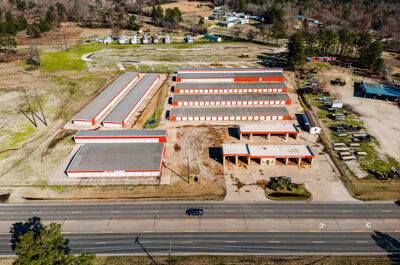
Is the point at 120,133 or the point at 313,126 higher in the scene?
the point at 313,126

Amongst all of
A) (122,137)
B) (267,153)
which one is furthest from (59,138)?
(267,153)

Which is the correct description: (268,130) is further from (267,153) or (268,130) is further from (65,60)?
(65,60)

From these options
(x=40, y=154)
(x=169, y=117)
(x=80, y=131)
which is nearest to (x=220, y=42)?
(x=169, y=117)

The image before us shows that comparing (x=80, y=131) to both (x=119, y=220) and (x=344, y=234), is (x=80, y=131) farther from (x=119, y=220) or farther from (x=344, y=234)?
(x=344, y=234)

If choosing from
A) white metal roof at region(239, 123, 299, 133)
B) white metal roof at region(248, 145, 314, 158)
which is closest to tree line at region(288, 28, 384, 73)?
white metal roof at region(239, 123, 299, 133)

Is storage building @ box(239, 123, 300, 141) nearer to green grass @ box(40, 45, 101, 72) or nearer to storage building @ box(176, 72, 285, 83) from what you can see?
storage building @ box(176, 72, 285, 83)

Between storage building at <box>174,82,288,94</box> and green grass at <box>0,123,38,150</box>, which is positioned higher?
storage building at <box>174,82,288,94</box>
